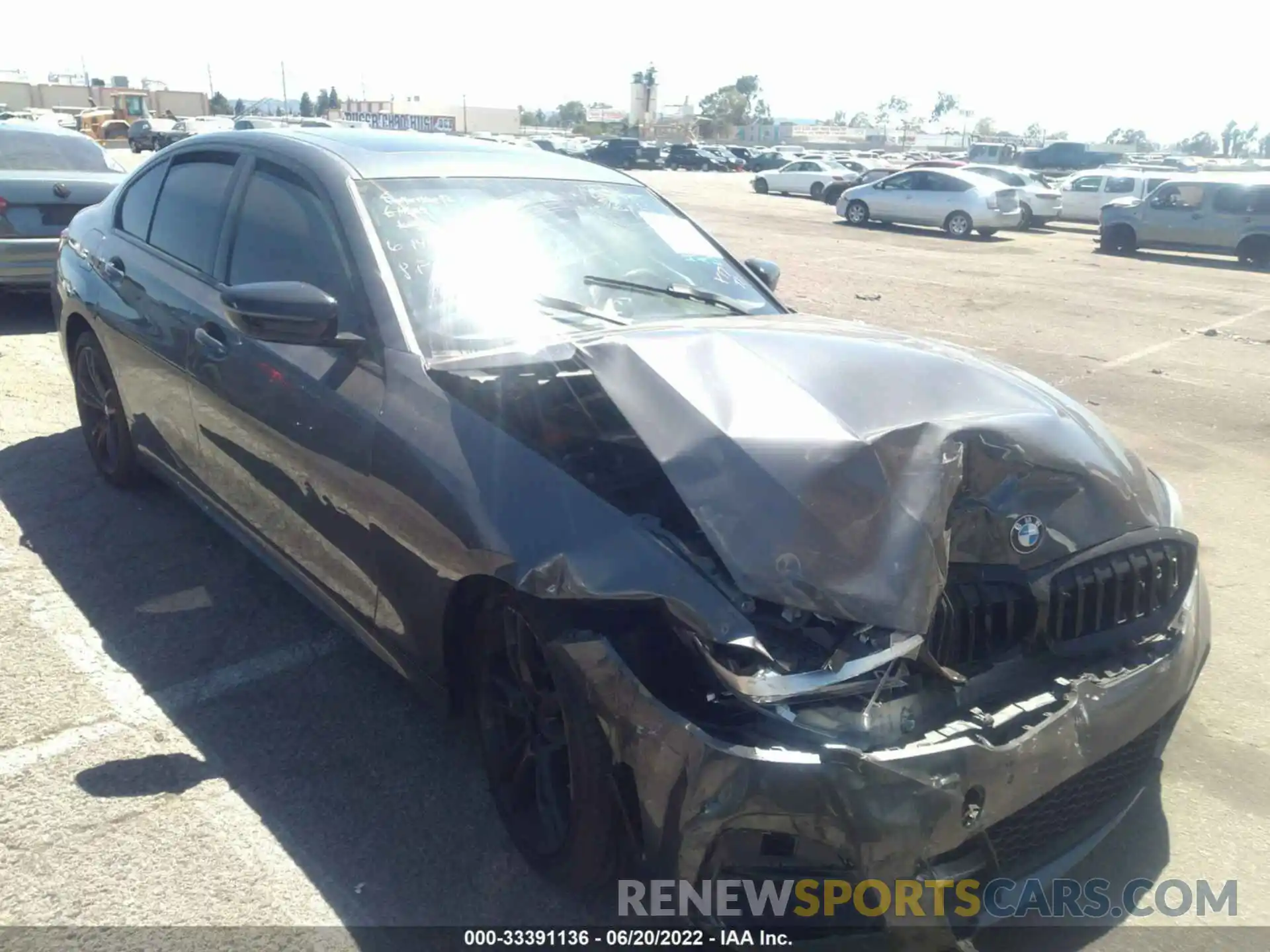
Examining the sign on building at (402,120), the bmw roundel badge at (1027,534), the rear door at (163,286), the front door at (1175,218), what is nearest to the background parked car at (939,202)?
the front door at (1175,218)

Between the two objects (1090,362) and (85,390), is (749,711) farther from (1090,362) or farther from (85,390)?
(1090,362)

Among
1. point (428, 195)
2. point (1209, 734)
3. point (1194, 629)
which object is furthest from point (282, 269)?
point (1209, 734)

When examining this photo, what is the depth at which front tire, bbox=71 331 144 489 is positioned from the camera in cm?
504

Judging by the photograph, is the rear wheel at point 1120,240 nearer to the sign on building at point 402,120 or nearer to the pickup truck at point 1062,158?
the pickup truck at point 1062,158

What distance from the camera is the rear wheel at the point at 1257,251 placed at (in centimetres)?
1967

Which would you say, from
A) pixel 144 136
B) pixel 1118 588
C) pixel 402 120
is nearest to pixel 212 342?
pixel 1118 588

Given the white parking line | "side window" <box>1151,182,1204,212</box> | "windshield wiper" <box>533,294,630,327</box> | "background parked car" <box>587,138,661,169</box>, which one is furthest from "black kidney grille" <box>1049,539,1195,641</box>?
"background parked car" <box>587,138,661,169</box>

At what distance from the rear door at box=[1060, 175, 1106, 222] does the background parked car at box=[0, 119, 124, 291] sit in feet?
82.4

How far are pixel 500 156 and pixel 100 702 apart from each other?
8.14 ft

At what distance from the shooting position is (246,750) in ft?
11.0

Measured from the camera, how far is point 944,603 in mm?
2521

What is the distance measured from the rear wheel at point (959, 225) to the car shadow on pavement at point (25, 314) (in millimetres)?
19382

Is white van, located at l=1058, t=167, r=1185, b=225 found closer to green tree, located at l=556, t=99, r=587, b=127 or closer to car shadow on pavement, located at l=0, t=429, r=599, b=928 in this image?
car shadow on pavement, located at l=0, t=429, r=599, b=928

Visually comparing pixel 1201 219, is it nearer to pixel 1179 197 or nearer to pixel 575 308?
pixel 1179 197
